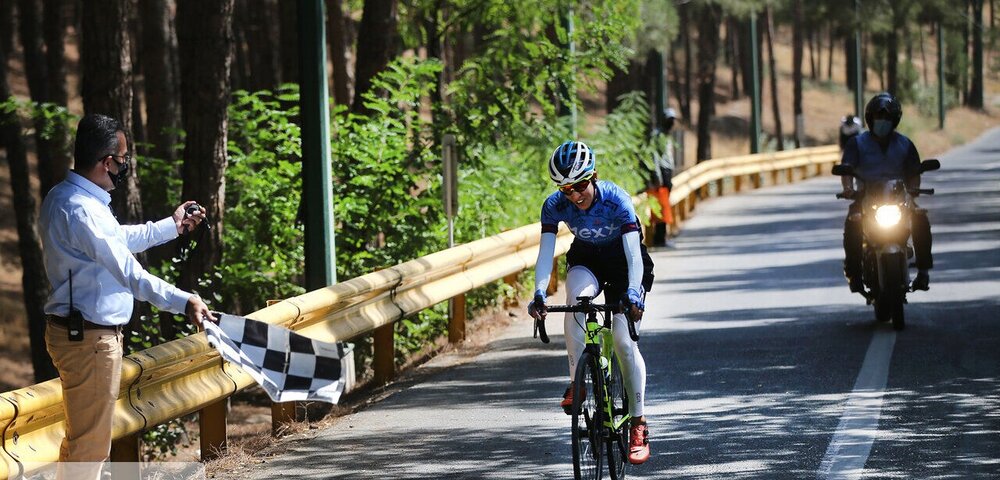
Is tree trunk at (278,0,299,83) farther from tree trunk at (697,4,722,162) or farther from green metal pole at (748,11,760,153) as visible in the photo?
tree trunk at (697,4,722,162)

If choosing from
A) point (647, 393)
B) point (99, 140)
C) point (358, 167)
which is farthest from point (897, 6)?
point (99, 140)

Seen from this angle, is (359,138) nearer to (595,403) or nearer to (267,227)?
(267,227)

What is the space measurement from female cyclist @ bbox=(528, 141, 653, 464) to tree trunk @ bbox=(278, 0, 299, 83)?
1734 centimetres

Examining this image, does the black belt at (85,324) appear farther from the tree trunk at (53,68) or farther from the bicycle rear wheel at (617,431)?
the tree trunk at (53,68)

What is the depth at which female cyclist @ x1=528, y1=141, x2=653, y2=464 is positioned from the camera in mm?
7816

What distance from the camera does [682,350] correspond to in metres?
12.9

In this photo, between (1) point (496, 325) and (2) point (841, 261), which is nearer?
(1) point (496, 325)

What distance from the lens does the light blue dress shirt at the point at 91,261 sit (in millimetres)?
6578

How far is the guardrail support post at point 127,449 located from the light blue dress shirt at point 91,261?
5.69 ft

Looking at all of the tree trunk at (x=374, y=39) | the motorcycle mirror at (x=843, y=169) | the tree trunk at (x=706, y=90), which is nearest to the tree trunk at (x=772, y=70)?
the tree trunk at (x=706, y=90)

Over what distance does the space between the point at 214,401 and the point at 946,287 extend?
9.51 m

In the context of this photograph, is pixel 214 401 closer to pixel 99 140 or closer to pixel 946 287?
pixel 99 140

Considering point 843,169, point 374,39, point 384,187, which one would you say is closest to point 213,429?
point 843,169

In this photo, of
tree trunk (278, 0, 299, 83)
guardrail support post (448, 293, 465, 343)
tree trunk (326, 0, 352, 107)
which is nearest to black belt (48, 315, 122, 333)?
guardrail support post (448, 293, 465, 343)
